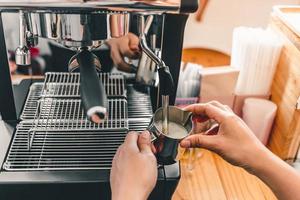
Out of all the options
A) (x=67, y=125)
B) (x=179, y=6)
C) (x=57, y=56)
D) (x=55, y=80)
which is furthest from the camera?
(x=57, y=56)

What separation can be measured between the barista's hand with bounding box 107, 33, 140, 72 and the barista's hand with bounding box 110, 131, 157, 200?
0.40 metres

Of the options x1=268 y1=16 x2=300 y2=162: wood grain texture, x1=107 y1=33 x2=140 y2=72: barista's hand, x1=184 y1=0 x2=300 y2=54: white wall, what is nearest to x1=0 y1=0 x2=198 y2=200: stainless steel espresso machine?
x1=107 y1=33 x2=140 y2=72: barista's hand

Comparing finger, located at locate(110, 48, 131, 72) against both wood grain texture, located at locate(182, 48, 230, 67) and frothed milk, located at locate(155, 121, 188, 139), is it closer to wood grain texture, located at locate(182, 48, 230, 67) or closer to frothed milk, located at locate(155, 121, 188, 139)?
frothed milk, located at locate(155, 121, 188, 139)

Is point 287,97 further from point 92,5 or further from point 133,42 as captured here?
point 92,5

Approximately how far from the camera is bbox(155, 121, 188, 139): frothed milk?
2.28 ft

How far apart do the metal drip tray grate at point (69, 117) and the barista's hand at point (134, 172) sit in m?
0.13

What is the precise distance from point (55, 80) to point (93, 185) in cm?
34

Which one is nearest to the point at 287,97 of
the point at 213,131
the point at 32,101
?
the point at 213,131

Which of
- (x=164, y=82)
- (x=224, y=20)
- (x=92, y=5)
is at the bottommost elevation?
(x=224, y=20)

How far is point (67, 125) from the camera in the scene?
809mm

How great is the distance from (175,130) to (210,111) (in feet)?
0.40

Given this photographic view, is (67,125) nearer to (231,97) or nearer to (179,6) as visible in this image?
(179,6)

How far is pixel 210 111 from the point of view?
31.4 inches

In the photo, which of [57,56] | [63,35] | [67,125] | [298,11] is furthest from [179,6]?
[57,56]
